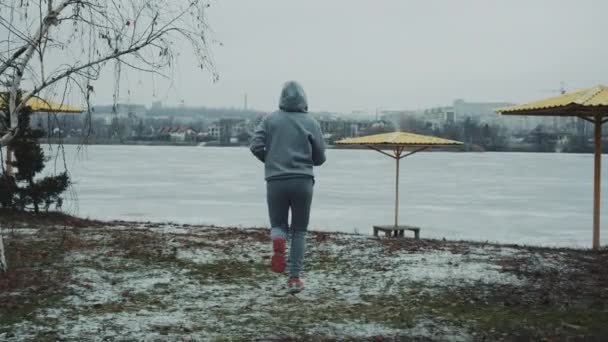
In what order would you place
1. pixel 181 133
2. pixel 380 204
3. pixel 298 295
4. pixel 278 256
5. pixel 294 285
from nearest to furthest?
pixel 278 256, pixel 294 285, pixel 298 295, pixel 380 204, pixel 181 133

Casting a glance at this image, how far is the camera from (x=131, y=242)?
11.1m

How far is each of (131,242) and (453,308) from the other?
5.93 meters

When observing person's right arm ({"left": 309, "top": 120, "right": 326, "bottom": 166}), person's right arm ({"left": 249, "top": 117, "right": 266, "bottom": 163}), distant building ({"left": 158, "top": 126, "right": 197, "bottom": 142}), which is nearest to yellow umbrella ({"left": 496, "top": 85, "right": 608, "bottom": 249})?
person's right arm ({"left": 309, "top": 120, "right": 326, "bottom": 166})

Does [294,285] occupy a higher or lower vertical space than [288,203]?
lower

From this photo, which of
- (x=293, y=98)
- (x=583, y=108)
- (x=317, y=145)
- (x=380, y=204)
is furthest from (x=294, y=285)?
(x=380, y=204)

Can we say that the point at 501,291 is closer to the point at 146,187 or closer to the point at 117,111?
the point at 117,111

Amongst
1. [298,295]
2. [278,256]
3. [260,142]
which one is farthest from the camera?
[298,295]

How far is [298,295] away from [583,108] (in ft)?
23.2

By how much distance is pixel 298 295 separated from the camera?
716cm

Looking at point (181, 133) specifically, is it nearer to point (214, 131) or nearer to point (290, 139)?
point (214, 131)

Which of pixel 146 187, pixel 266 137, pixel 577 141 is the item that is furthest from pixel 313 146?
pixel 577 141

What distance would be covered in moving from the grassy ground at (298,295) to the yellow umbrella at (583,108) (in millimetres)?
2102

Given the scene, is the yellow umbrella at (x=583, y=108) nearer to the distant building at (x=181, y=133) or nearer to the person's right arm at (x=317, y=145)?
the person's right arm at (x=317, y=145)

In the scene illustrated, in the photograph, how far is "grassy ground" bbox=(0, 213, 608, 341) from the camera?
583cm
